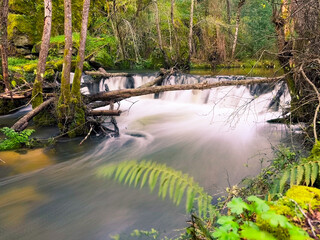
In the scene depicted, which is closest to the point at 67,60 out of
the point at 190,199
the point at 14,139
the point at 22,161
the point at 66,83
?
the point at 66,83

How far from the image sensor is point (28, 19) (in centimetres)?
1620

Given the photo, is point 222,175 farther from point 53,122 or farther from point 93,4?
point 93,4

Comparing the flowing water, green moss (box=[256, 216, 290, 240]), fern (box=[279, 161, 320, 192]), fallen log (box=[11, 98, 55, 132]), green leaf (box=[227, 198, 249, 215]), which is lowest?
the flowing water

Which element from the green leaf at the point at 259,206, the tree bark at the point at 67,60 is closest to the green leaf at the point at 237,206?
the green leaf at the point at 259,206

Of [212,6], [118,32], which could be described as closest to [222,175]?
[118,32]

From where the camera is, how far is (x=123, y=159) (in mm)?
6281

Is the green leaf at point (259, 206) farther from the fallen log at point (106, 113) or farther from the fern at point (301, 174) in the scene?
the fallen log at point (106, 113)

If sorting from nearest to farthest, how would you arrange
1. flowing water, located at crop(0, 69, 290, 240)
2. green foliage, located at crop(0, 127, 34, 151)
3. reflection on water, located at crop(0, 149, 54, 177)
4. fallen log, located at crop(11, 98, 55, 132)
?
flowing water, located at crop(0, 69, 290, 240) < reflection on water, located at crop(0, 149, 54, 177) < green foliage, located at crop(0, 127, 34, 151) < fallen log, located at crop(11, 98, 55, 132)

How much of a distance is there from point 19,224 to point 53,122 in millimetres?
4552

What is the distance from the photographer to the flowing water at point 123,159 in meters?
3.79

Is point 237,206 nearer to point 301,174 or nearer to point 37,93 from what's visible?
point 301,174

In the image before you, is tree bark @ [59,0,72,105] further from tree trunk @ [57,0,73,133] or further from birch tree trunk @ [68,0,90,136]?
birch tree trunk @ [68,0,90,136]

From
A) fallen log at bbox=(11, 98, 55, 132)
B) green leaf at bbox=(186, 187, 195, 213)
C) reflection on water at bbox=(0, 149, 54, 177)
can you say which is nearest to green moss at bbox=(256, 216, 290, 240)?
green leaf at bbox=(186, 187, 195, 213)

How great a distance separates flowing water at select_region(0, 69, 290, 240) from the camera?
12.4 ft
